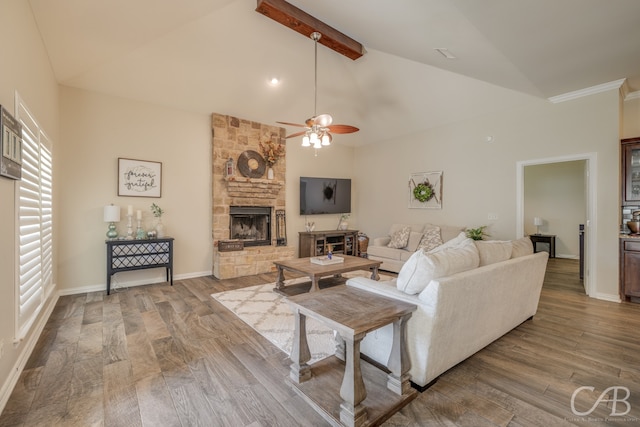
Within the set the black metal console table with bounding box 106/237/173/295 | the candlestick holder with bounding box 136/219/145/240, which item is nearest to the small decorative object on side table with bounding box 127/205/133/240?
the candlestick holder with bounding box 136/219/145/240

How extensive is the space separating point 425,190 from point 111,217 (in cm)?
566

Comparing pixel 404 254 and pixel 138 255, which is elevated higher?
pixel 138 255

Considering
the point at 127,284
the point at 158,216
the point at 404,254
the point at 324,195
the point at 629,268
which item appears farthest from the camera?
the point at 324,195

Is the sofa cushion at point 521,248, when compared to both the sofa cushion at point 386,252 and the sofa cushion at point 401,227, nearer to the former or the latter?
the sofa cushion at point 386,252

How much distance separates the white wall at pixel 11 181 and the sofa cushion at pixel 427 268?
2750mm

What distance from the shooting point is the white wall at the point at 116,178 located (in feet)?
14.0

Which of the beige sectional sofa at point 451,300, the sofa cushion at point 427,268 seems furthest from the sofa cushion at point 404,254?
the sofa cushion at point 427,268

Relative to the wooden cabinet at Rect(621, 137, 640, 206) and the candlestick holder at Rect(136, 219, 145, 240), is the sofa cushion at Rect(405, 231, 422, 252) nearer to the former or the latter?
the wooden cabinet at Rect(621, 137, 640, 206)

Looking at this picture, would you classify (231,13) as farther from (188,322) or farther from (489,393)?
(489,393)

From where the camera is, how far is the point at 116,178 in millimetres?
4605

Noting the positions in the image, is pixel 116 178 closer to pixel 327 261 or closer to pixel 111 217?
pixel 111 217

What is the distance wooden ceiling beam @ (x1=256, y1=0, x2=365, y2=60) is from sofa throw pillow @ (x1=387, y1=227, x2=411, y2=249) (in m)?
3.44

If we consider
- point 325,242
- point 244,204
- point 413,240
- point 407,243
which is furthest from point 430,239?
point 244,204

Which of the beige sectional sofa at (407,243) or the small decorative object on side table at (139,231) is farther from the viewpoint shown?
the beige sectional sofa at (407,243)
